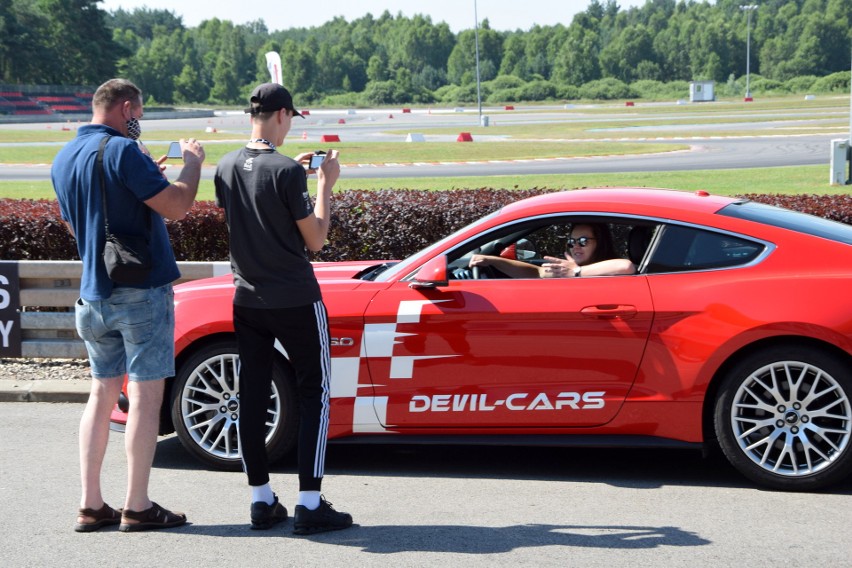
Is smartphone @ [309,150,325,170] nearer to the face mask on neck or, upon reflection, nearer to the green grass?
the face mask on neck

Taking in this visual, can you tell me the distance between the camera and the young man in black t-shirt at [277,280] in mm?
4477

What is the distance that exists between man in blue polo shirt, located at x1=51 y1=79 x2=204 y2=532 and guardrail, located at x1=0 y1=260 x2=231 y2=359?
3.51 m

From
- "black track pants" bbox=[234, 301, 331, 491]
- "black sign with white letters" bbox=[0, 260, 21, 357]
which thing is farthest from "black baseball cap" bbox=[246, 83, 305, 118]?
"black sign with white letters" bbox=[0, 260, 21, 357]

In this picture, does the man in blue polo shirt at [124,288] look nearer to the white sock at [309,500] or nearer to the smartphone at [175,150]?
the smartphone at [175,150]

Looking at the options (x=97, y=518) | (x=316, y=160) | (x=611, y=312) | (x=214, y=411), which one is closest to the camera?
(x=316, y=160)

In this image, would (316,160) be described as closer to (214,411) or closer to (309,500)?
(309,500)

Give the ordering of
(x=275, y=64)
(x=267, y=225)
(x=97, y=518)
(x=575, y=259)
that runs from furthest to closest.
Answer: (x=275, y=64), (x=575, y=259), (x=97, y=518), (x=267, y=225)

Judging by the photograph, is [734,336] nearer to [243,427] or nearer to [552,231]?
[243,427]

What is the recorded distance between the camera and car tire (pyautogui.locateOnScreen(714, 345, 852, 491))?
5.07 m

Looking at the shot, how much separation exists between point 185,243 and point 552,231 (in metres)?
3.50

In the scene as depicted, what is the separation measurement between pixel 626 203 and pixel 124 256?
2.51m

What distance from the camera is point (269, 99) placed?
4.55 m

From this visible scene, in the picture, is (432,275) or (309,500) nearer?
(309,500)

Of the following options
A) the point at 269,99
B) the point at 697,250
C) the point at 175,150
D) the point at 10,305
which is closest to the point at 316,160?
the point at 269,99
